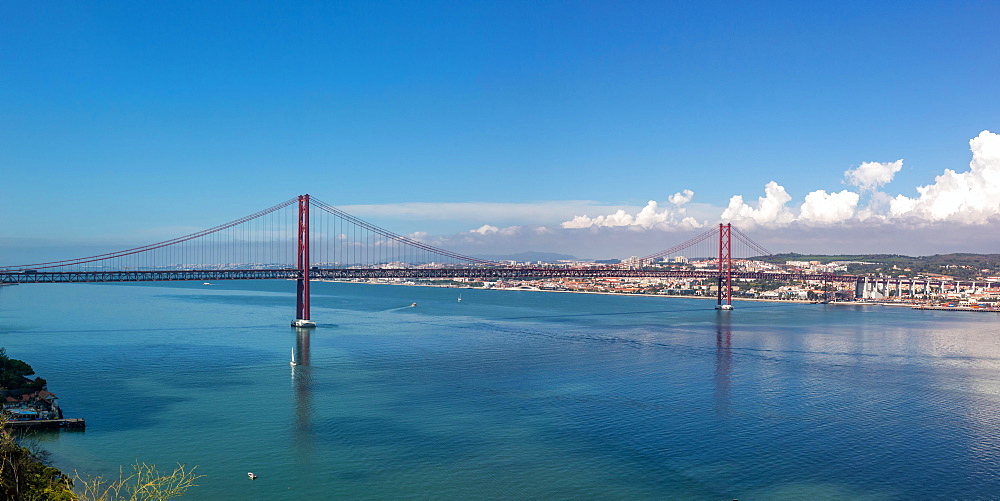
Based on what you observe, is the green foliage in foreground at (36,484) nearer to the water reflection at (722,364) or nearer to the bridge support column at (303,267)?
the water reflection at (722,364)

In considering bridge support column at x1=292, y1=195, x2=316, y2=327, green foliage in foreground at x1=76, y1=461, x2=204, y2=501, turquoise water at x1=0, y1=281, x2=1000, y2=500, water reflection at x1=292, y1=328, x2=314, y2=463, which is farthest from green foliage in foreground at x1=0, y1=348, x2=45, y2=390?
bridge support column at x1=292, y1=195, x2=316, y2=327

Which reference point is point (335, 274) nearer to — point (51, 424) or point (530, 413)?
point (51, 424)

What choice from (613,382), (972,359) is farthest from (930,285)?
(613,382)

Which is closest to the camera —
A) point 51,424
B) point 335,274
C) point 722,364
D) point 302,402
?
point 51,424

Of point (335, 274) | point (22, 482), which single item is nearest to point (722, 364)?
point (22, 482)

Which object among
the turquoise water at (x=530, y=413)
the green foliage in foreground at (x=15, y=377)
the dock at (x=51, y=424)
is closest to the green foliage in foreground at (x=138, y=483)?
the turquoise water at (x=530, y=413)

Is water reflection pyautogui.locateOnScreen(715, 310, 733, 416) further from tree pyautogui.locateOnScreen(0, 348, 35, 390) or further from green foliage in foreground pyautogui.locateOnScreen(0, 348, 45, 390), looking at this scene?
tree pyautogui.locateOnScreen(0, 348, 35, 390)
